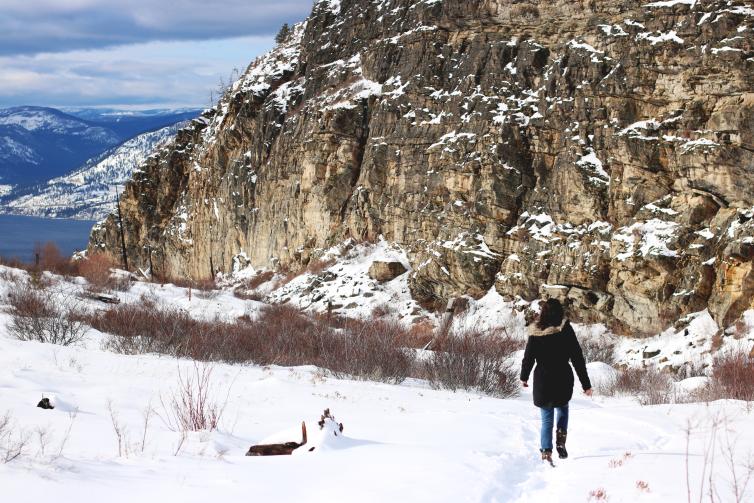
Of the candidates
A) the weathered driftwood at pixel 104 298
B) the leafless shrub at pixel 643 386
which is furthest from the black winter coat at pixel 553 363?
the weathered driftwood at pixel 104 298

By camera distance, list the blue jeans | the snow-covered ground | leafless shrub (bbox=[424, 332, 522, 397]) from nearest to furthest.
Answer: the snow-covered ground < the blue jeans < leafless shrub (bbox=[424, 332, 522, 397])

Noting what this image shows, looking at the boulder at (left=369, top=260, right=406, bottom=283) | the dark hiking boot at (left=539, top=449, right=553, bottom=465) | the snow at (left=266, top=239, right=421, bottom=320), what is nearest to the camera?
the dark hiking boot at (left=539, top=449, right=553, bottom=465)

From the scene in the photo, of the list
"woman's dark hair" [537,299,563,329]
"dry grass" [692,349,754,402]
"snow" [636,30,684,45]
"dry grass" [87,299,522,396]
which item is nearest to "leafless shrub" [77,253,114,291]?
"dry grass" [87,299,522,396]

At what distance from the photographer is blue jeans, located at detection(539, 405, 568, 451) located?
7164mm

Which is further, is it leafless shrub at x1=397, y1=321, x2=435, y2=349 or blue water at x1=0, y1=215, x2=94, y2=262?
blue water at x1=0, y1=215, x2=94, y2=262

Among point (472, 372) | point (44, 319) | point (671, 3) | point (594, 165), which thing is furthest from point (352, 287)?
point (671, 3)

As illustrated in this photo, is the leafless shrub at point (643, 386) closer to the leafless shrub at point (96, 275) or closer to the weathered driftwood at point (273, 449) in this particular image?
the weathered driftwood at point (273, 449)

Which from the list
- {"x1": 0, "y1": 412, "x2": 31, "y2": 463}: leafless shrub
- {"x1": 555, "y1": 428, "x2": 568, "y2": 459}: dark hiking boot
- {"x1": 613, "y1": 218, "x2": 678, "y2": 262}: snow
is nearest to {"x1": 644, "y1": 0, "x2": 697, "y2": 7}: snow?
{"x1": 613, "y1": 218, "x2": 678, "y2": 262}: snow

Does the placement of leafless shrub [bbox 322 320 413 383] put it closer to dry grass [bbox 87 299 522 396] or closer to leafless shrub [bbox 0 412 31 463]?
dry grass [bbox 87 299 522 396]

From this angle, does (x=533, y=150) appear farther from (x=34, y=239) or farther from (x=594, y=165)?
(x=34, y=239)

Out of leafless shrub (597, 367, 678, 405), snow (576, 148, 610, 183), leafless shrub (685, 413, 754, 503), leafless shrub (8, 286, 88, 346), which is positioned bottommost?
leafless shrub (597, 367, 678, 405)

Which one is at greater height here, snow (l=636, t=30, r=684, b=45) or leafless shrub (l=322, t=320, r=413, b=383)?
snow (l=636, t=30, r=684, b=45)

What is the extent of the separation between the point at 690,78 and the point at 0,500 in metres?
24.4

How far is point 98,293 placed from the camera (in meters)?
26.8
